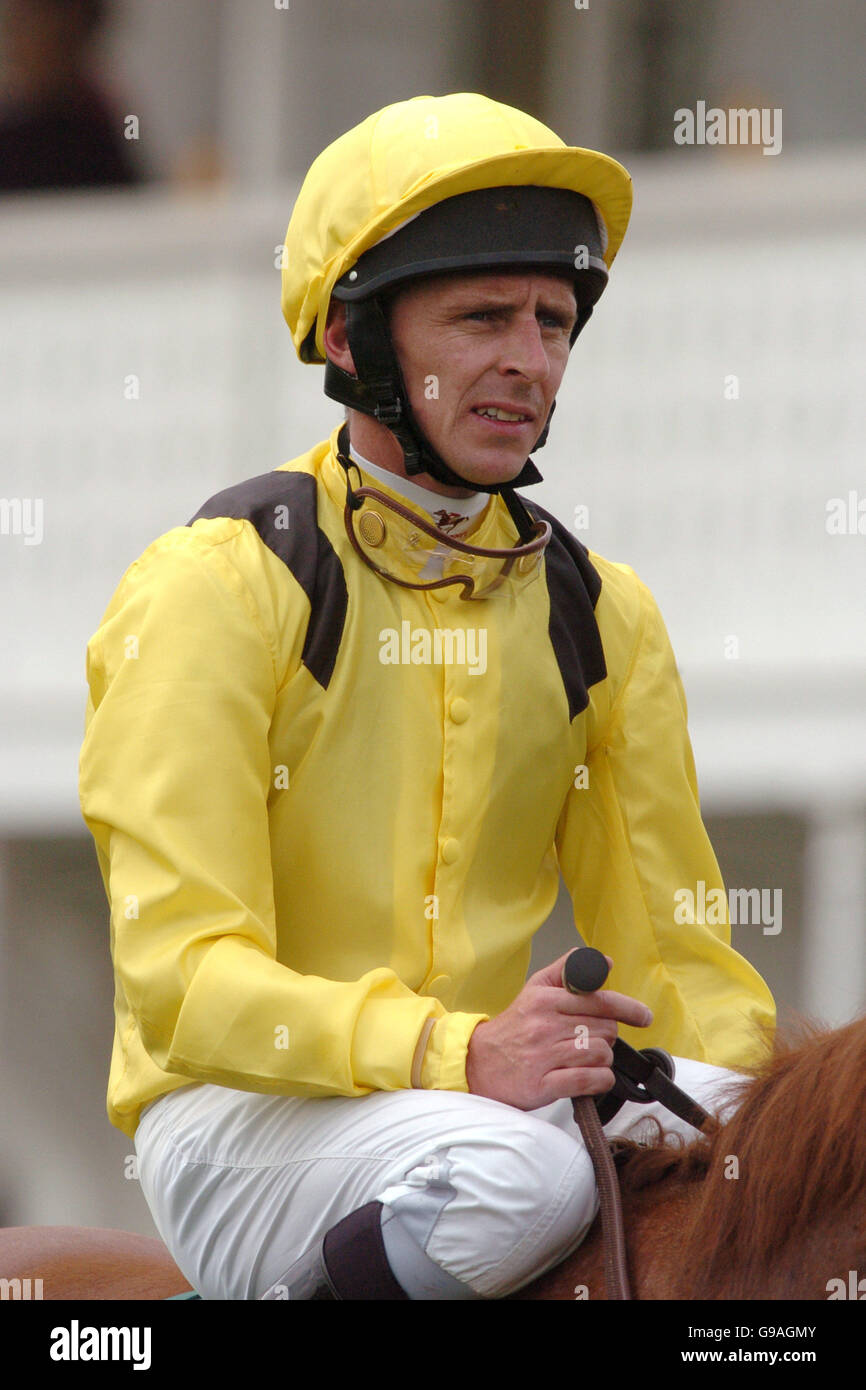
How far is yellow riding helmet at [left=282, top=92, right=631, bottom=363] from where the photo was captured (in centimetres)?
235

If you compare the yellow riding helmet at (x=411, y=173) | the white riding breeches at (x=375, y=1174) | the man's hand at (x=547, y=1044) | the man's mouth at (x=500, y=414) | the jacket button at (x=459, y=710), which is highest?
the yellow riding helmet at (x=411, y=173)

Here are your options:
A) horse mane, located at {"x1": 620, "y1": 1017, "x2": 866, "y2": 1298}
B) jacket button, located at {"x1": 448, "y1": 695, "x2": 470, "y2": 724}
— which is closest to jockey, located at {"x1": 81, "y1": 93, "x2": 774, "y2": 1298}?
jacket button, located at {"x1": 448, "y1": 695, "x2": 470, "y2": 724}

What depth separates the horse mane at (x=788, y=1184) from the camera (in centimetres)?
189

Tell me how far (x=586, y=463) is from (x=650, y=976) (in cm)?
388

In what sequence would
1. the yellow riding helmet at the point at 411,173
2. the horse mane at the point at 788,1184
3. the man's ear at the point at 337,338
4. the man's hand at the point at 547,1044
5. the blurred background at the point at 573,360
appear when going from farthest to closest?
the blurred background at the point at 573,360
the man's ear at the point at 337,338
the yellow riding helmet at the point at 411,173
the man's hand at the point at 547,1044
the horse mane at the point at 788,1184

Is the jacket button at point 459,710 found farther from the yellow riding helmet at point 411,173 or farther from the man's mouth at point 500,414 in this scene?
the yellow riding helmet at point 411,173

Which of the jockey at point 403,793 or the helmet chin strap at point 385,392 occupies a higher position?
the helmet chin strap at point 385,392

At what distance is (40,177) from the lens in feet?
22.6

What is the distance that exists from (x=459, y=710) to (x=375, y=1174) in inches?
24.8

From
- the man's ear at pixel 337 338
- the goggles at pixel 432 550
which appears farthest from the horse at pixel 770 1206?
the man's ear at pixel 337 338

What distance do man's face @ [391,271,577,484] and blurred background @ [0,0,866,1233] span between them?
363 cm

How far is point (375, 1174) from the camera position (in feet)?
6.72
